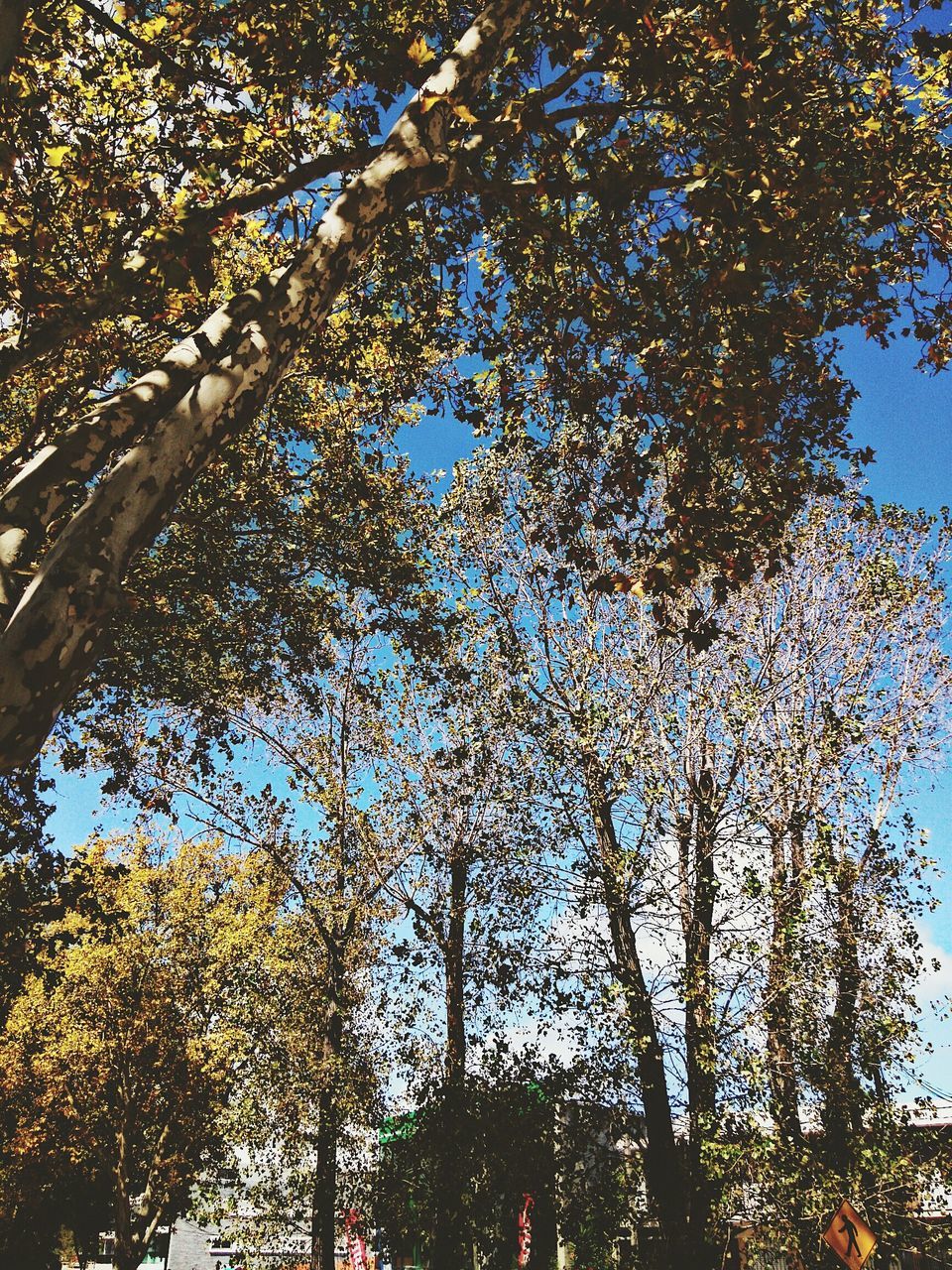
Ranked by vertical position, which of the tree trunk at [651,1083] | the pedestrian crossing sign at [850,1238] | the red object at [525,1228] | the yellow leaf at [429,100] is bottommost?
the red object at [525,1228]

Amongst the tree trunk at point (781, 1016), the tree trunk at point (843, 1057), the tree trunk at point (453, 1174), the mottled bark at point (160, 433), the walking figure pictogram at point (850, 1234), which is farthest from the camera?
the tree trunk at point (453, 1174)

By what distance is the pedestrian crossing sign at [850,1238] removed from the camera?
9.49 meters

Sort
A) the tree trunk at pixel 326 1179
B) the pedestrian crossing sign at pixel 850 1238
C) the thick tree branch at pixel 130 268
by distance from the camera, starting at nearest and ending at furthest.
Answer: the thick tree branch at pixel 130 268
the pedestrian crossing sign at pixel 850 1238
the tree trunk at pixel 326 1179

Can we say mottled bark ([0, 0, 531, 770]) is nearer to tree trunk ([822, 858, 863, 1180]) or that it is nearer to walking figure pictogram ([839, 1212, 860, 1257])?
walking figure pictogram ([839, 1212, 860, 1257])

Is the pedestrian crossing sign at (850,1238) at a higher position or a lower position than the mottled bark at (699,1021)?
lower

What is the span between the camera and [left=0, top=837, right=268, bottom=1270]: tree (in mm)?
21328

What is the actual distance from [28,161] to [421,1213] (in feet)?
55.3

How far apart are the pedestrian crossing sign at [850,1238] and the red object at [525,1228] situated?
5.30 metres

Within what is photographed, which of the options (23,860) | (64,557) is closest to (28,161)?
(64,557)

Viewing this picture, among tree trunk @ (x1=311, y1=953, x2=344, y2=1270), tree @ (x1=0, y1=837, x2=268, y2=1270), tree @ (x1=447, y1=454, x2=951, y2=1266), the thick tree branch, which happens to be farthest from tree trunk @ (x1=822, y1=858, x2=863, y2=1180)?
tree @ (x1=0, y1=837, x2=268, y2=1270)

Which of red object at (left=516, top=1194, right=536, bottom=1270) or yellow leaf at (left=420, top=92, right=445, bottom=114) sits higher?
yellow leaf at (left=420, top=92, right=445, bottom=114)

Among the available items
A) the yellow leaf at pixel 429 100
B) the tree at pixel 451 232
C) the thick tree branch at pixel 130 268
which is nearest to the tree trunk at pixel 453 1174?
the tree at pixel 451 232

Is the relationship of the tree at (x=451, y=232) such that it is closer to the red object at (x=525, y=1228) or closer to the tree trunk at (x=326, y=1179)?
the red object at (x=525, y=1228)

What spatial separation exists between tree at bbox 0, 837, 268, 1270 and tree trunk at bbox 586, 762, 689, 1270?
38.6ft
